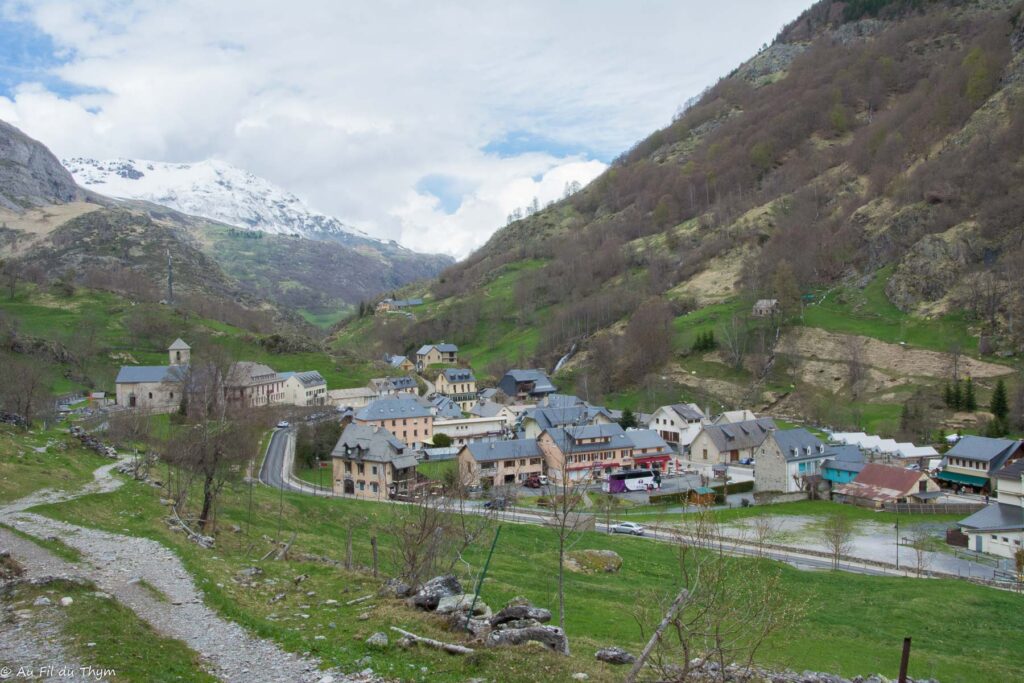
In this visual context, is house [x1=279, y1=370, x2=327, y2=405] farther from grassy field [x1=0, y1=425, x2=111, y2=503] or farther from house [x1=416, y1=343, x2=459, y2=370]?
grassy field [x1=0, y1=425, x2=111, y2=503]

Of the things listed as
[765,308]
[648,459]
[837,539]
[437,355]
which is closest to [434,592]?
[837,539]

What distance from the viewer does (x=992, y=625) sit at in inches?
1156

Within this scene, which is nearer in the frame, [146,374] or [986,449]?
[986,449]

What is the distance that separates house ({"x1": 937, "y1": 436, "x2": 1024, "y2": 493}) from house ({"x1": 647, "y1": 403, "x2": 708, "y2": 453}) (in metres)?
27.5

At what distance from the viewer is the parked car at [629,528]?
160 feet

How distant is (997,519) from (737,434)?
30.1 metres

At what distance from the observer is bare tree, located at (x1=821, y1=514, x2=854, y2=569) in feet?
137

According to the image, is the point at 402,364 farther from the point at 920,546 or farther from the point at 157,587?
the point at 157,587

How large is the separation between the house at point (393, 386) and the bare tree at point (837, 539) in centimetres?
7120

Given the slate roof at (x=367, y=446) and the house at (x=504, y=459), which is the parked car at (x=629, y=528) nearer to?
the house at (x=504, y=459)

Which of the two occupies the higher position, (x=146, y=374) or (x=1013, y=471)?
(x=146, y=374)

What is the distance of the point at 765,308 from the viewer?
11019 cm

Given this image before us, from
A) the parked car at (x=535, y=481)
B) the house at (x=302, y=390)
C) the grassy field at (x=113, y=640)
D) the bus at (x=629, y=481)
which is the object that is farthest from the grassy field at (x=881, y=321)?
the grassy field at (x=113, y=640)

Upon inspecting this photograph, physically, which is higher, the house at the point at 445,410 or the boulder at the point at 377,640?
the house at the point at 445,410
